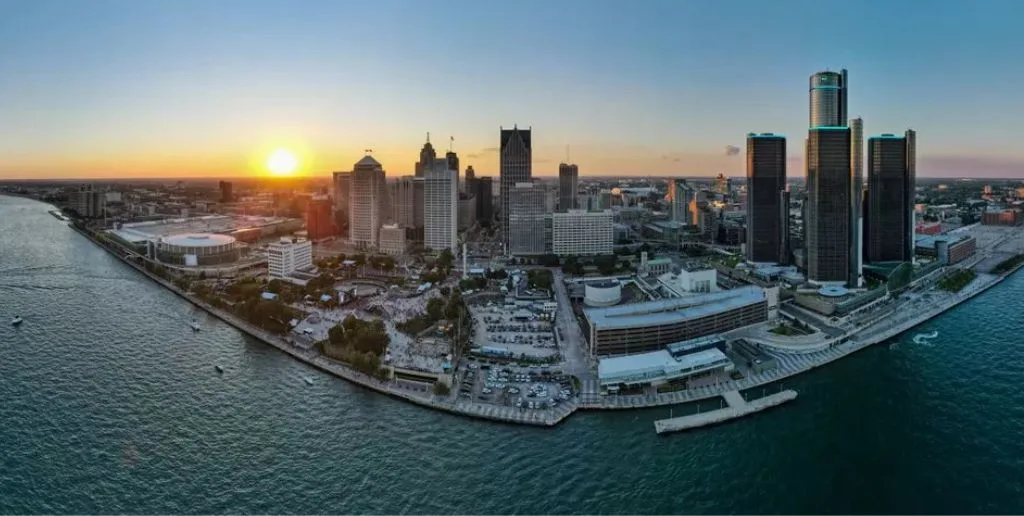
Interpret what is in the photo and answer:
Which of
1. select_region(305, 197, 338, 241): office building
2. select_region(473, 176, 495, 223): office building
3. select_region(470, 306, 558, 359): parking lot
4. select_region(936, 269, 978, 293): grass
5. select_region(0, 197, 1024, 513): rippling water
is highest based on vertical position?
select_region(473, 176, 495, 223): office building

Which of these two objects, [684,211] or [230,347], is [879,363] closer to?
[230,347]

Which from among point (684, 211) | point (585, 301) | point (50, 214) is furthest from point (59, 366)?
point (50, 214)

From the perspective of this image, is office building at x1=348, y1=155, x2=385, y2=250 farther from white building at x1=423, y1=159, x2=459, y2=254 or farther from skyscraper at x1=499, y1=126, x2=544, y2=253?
skyscraper at x1=499, y1=126, x2=544, y2=253

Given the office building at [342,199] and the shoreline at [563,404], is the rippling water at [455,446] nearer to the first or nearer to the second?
the shoreline at [563,404]

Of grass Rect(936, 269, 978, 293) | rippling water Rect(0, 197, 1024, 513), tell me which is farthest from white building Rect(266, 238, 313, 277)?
grass Rect(936, 269, 978, 293)

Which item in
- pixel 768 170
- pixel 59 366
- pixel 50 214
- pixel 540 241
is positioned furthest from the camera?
pixel 50 214

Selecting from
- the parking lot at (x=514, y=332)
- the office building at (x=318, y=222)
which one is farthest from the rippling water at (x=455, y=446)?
the office building at (x=318, y=222)
